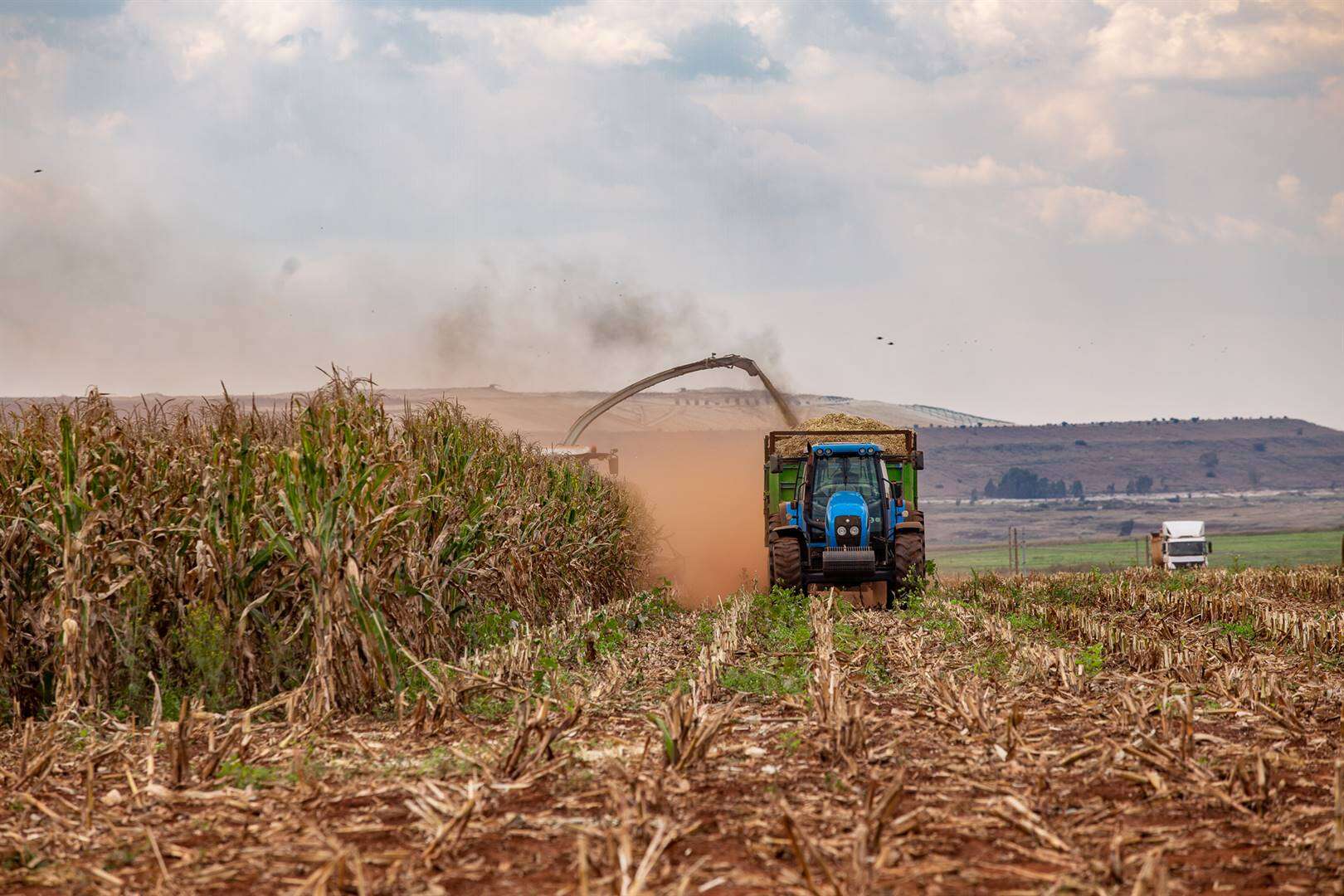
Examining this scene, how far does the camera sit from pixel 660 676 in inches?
480

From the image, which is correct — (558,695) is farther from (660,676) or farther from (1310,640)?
(1310,640)

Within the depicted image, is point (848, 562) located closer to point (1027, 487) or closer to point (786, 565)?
point (786, 565)

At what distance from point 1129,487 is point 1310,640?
615 feet

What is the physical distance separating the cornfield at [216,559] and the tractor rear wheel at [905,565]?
35.4 feet

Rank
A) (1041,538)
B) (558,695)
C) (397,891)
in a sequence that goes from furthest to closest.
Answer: (1041,538), (558,695), (397,891)

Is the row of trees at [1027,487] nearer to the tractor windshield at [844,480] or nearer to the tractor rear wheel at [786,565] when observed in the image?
the tractor windshield at [844,480]

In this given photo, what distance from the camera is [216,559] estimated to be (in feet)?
35.5

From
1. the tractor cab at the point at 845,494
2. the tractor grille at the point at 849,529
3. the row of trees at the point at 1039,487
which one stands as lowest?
the row of trees at the point at 1039,487

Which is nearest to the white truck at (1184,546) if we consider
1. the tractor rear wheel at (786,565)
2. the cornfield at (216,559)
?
the tractor rear wheel at (786,565)

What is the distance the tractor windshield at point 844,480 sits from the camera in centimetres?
2239

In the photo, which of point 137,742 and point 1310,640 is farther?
point 1310,640

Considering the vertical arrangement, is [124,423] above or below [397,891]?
above

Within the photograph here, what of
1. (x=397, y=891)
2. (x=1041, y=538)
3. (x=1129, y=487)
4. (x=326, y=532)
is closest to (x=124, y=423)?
(x=326, y=532)

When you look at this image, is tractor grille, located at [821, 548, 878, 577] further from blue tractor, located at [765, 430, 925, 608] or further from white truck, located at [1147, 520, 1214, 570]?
white truck, located at [1147, 520, 1214, 570]
